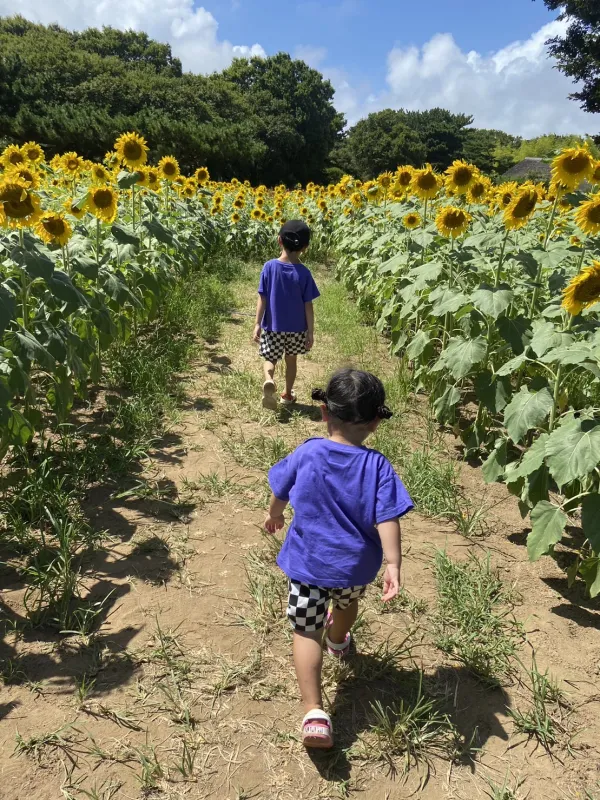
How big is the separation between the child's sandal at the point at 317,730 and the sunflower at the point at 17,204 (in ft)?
7.87

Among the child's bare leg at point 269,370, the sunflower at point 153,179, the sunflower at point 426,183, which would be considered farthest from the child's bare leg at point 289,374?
the sunflower at point 153,179

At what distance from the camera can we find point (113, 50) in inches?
1811

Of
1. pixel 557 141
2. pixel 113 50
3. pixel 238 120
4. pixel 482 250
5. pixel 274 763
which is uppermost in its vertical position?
pixel 113 50

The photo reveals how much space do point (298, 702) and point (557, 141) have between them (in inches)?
2262

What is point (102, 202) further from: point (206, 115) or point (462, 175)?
point (206, 115)

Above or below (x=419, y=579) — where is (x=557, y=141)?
above

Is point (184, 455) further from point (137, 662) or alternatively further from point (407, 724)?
point (407, 724)

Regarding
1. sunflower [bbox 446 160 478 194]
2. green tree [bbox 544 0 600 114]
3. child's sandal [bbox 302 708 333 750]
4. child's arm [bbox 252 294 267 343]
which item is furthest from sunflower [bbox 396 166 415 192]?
green tree [bbox 544 0 600 114]

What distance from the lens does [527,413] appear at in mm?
2586

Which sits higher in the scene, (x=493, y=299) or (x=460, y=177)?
(x=460, y=177)

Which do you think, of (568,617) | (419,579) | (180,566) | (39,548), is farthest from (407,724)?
(39,548)

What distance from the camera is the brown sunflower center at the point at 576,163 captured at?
3156mm

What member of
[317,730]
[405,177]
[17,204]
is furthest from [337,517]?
[405,177]

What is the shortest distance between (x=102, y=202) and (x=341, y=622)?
9.90ft
